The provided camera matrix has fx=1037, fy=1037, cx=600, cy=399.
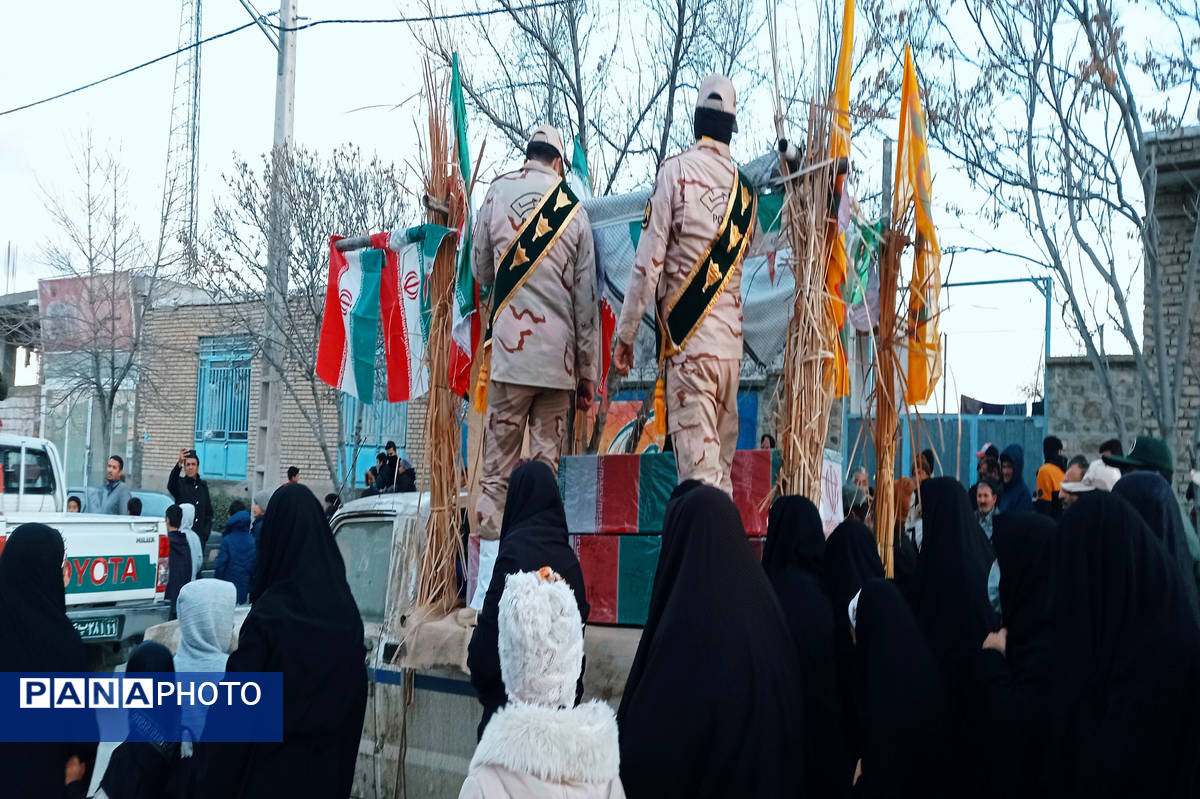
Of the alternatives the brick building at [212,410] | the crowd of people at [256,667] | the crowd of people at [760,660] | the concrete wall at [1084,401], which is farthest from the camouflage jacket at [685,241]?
the brick building at [212,410]

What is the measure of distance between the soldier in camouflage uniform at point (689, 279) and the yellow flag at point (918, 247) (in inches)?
30.7

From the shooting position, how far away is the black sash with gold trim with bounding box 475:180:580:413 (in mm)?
4414

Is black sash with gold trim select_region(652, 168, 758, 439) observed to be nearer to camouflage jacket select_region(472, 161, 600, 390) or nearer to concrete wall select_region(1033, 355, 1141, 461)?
camouflage jacket select_region(472, 161, 600, 390)

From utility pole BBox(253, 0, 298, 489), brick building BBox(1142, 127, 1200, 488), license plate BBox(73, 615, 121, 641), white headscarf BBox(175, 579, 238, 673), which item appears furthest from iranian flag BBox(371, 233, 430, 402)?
utility pole BBox(253, 0, 298, 489)

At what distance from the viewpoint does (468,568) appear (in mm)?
4488

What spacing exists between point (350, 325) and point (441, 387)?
128 centimetres

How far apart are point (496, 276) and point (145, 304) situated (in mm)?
14793

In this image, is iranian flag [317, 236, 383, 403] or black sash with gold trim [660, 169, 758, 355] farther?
iranian flag [317, 236, 383, 403]

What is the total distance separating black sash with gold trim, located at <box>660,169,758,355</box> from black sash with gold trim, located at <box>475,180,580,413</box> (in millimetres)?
645

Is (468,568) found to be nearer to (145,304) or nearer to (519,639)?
(519,639)

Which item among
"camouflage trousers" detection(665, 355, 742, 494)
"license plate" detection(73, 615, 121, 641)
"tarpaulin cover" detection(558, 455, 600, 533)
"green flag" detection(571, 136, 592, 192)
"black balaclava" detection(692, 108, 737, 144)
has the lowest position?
"license plate" detection(73, 615, 121, 641)

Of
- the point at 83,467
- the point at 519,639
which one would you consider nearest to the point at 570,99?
the point at 519,639

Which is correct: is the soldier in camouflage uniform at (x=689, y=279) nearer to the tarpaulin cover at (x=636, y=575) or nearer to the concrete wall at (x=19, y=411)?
the tarpaulin cover at (x=636, y=575)

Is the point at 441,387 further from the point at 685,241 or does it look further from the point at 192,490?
the point at 192,490
